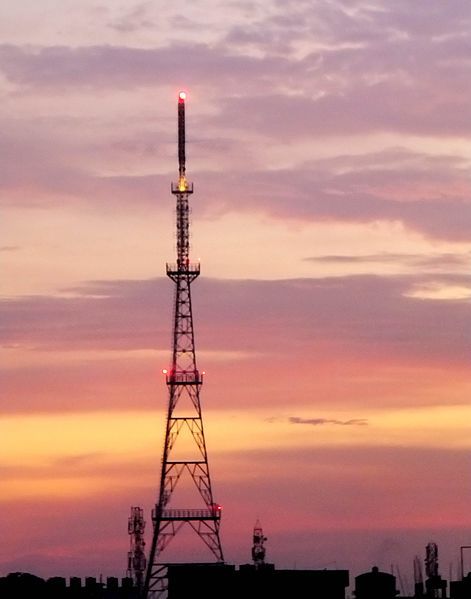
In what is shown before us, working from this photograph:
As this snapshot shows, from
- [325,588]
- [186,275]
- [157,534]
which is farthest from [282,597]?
[186,275]

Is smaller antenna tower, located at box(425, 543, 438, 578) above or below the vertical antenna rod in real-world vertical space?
below

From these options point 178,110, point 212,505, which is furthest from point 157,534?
point 178,110

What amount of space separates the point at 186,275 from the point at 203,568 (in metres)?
24.5

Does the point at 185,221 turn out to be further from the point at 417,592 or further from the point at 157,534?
the point at 417,592

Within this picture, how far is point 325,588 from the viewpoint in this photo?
17175 centimetres

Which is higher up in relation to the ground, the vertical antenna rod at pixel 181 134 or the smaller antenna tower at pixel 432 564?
the vertical antenna rod at pixel 181 134

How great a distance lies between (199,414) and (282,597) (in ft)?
64.9

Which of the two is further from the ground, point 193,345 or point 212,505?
point 193,345

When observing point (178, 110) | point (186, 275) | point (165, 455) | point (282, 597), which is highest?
point (178, 110)

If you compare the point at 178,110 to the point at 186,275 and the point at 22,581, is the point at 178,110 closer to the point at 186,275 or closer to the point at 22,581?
the point at 186,275

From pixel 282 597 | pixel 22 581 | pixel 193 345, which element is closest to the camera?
pixel 282 597

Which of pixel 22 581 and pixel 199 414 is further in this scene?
pixel 22 581

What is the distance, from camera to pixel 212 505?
182m

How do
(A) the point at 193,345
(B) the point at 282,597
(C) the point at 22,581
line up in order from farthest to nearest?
(C) the point at 22,581 < (A) the point at 193,345 < (B) the point at 282,597
